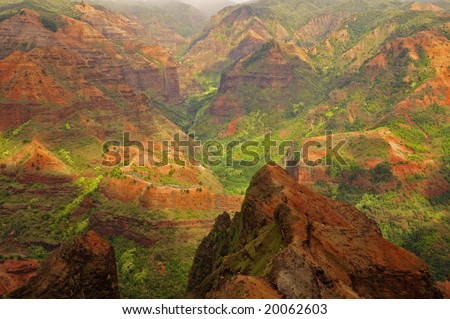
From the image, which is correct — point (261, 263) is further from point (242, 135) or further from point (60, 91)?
point (242, 135)

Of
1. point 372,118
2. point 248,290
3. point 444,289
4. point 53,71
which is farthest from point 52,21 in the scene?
point 248,290

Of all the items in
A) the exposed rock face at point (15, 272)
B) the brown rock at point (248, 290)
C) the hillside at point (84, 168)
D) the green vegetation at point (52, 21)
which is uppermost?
the green vegetation at point (52, 21)

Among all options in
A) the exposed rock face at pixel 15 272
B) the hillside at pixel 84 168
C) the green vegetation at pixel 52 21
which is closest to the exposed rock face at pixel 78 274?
the exposed rock face at pixel 15 272

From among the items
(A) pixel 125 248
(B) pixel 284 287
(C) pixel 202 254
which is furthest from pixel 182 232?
(B) pixel 284 287

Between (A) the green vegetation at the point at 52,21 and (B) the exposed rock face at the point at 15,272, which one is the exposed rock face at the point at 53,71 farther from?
(B) the exposed rock face at the point at 15,272

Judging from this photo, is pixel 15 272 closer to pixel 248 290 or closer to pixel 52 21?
pixel 248 290
